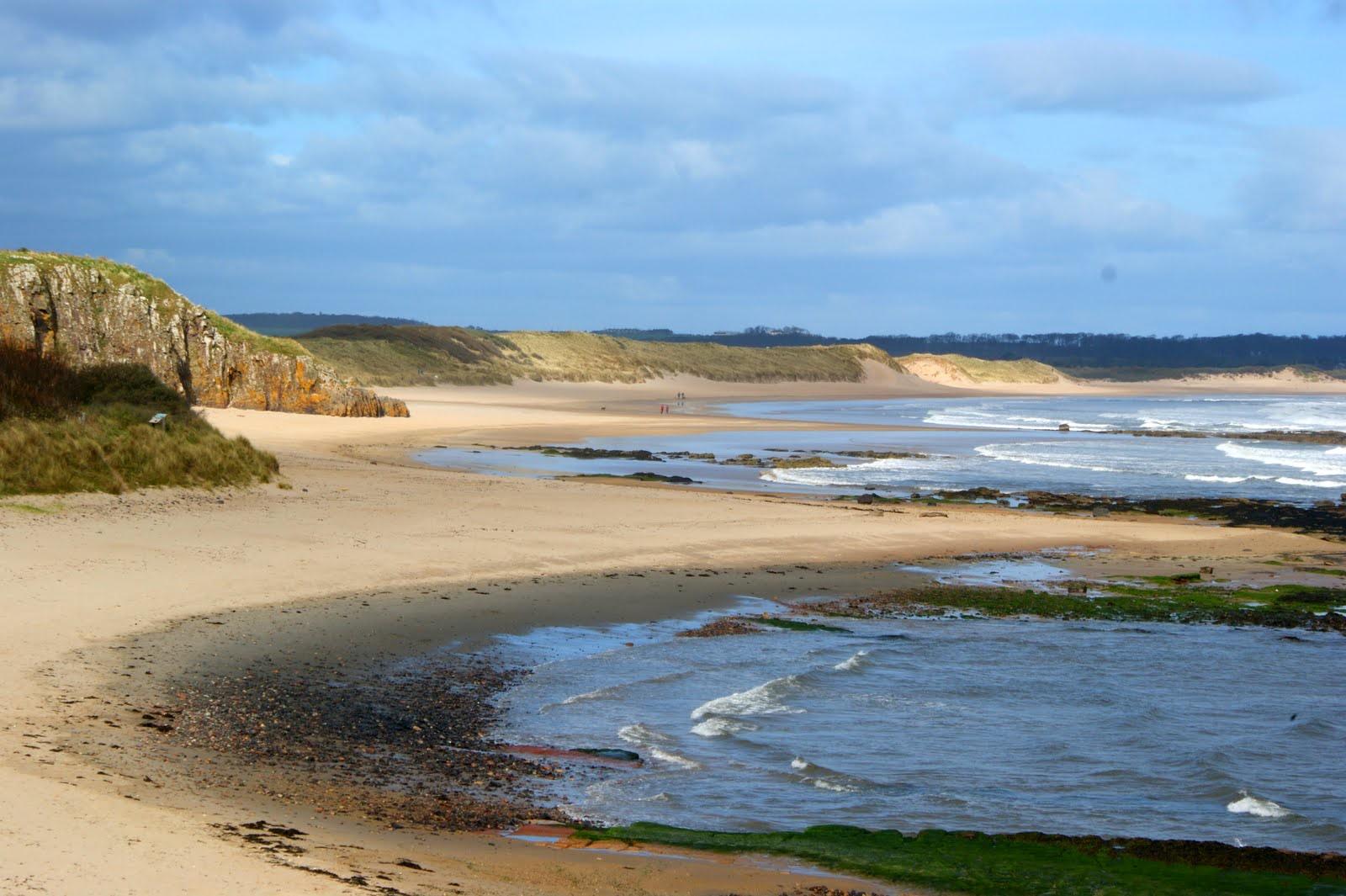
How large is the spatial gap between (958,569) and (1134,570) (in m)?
2.40

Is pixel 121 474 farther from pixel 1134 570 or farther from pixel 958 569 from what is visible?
pixel 1134 570

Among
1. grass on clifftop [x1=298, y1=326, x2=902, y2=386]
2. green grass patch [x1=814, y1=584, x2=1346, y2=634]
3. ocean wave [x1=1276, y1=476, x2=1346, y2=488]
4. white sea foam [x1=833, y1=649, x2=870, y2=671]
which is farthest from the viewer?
grass on clifftop [x1=298, y1=326, x2=902, y2=386]

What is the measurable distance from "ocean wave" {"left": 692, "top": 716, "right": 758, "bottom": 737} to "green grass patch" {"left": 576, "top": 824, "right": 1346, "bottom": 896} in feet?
6.06

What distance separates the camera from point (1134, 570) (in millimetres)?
16578

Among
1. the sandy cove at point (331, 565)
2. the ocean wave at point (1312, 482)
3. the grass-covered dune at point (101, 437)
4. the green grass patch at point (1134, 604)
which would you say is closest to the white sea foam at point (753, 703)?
the sandy cove at point (331, 565)

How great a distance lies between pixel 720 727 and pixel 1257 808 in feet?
11.2

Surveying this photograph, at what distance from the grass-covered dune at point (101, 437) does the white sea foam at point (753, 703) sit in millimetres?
9235

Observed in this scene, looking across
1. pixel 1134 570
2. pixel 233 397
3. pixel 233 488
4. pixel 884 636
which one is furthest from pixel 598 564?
pixel 233 397

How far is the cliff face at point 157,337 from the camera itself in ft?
97.2

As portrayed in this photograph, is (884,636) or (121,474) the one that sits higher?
(121,474)

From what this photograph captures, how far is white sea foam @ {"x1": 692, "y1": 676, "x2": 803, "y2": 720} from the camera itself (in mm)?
9188

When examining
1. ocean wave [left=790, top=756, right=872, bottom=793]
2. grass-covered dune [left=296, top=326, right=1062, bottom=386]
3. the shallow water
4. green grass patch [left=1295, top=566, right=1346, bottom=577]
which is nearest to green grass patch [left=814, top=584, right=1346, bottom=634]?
the shallow water

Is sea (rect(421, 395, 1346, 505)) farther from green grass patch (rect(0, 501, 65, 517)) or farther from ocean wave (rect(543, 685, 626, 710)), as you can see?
ocean wave (rect(543, 685, 626, 710))

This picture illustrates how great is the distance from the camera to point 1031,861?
6441mm
